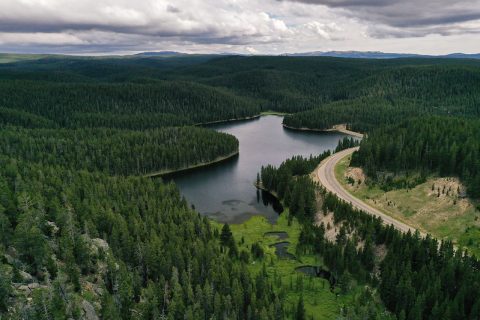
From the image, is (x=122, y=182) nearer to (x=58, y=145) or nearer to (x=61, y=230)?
(x=61, y=230)

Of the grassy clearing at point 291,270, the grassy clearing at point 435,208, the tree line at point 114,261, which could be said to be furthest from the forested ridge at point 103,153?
the grassy clearing at point 435,208

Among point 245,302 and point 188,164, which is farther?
point 188,164

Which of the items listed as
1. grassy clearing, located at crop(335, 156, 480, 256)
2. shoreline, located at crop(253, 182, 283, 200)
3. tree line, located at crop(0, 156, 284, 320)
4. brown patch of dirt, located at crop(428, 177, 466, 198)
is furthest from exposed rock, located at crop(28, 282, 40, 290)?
brown patch of dirt, located at crop(428, 177, 466, 198)

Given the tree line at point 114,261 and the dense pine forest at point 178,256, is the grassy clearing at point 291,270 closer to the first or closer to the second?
the dense pine forest at point 178,256

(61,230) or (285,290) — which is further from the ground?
(61,230)

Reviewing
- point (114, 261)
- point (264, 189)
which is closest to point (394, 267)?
point (114, 261)

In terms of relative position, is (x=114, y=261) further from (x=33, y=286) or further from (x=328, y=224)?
(x=328, y=224)

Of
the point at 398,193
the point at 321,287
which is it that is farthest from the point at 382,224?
the point at 321,287
